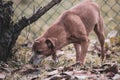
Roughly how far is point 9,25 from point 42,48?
0.71 metres

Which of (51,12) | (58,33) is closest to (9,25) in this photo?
(58,33)

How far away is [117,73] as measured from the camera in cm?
536

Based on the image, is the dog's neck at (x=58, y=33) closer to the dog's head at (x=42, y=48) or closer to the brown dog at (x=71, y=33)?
the brown dog at (x=71, y=33)

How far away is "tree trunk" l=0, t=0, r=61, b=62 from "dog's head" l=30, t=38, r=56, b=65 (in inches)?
15.6

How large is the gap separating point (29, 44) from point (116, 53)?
1.25 meters

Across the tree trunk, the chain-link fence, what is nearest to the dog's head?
the tree trunk

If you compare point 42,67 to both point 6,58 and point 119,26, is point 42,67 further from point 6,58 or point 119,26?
point 119,26

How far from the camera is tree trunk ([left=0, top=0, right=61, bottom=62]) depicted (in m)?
6.24

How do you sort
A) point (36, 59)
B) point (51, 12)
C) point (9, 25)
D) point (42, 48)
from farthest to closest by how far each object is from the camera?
1. point (51, 12)
2. point (42, 48)
3. point (36, 59)
4. point (9, 25)

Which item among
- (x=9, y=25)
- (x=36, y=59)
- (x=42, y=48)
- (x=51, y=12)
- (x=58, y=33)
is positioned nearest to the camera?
(x=9, y=25)

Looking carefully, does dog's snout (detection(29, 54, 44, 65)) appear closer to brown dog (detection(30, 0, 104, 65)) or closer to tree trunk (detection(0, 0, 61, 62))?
brown dog (detection(30, 0, 104, 65))

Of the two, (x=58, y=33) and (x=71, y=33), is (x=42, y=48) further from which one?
(x=71, y=33)

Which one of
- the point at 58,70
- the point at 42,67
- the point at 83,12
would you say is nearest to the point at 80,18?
the point at 83,12

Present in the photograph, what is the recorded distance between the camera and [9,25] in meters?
6.35
